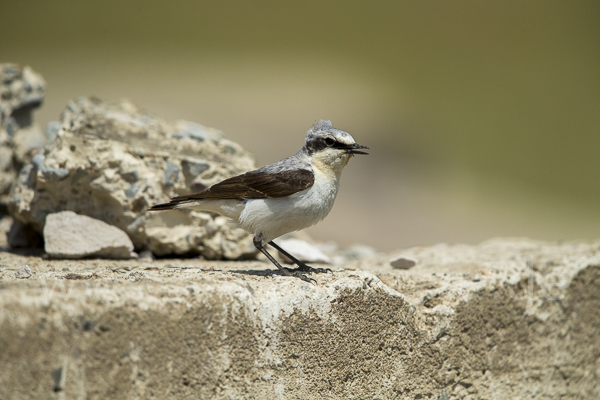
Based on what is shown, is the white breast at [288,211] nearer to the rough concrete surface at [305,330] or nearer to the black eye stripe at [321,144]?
the black eye stripe at [321,144]

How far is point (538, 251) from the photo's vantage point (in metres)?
5.17

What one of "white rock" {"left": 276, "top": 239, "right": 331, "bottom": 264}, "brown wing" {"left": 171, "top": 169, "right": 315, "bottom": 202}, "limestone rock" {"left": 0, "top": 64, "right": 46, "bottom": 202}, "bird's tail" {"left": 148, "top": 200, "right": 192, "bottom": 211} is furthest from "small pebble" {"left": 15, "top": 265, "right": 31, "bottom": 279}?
"limestone rock" {"left": 0, "top": 64, "right": 46, "bottom": 202}

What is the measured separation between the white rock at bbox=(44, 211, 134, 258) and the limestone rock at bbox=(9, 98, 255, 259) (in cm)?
13

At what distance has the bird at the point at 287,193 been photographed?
144 inches

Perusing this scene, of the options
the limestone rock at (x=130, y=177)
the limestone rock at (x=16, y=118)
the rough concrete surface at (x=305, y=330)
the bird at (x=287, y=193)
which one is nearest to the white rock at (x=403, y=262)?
the rough concrete surface at (x=305, y=330)

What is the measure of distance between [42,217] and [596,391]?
4.65m

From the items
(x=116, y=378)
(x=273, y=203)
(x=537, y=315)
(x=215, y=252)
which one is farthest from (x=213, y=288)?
(x=537, y=315)

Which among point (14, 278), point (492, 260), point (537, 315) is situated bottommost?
point (14, 278)

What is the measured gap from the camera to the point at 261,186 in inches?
148

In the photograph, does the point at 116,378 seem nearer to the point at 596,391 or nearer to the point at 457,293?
the point at 457,293

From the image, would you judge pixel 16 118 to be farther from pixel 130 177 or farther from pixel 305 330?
pixel 305 330

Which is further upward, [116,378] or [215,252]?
[215,252]

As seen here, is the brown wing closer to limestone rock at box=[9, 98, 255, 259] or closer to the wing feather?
the wing feather

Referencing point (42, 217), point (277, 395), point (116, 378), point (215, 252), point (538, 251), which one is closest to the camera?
point (116, 378)
